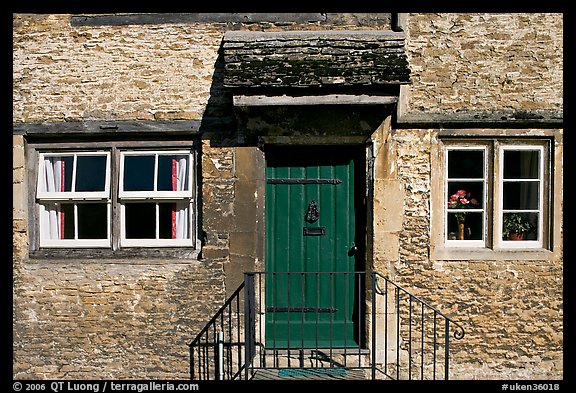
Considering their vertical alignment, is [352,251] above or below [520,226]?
below

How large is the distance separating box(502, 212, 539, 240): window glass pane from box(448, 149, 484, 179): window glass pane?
0.64 metres

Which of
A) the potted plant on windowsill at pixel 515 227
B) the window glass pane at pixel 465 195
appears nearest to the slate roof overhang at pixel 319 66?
the window glass pane at pixel 465 195

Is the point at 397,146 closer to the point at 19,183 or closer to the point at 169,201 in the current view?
the point at 169,201

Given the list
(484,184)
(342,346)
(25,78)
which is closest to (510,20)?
(484,184)

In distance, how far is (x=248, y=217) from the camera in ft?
19.6

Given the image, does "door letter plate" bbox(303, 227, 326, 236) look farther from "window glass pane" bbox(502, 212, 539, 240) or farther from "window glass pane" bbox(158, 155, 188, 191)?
"window glass pane" bbox(502, 212, 539, 240)

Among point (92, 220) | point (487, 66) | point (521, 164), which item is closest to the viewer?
point (487, 66)

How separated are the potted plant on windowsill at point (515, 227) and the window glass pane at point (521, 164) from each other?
0.48 meters

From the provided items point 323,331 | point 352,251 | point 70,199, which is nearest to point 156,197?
point 70,199

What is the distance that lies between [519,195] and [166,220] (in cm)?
426

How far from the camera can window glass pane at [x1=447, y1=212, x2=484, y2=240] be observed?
616 centimetres

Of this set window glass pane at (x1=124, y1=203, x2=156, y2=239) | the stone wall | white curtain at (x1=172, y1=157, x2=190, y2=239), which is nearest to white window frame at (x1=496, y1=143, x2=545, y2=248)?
the stone wall

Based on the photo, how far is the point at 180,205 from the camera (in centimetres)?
623

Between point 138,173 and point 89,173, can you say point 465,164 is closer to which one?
point 138,173
